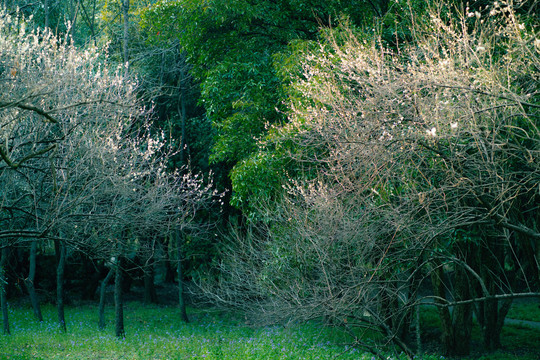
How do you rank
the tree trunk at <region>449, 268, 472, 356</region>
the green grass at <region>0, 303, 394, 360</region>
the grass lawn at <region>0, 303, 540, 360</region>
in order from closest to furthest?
the green grass at <region>0, 303, 394, 360</region> < the grass lawn at <region>0, 303, 540, 360</region> < the tree trunk at <region>449, 268, 472, 356</region>

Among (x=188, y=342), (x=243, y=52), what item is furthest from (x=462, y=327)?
(x=243, y=52)

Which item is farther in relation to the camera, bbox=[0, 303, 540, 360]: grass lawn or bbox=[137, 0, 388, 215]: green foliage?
bbox=[137, 0, 388, 215]: green foliage

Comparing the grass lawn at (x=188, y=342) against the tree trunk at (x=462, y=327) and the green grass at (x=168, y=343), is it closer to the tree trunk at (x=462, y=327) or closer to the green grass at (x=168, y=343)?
the green grass at (x=168, y=343)

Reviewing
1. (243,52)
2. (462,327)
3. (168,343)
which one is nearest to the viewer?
(168,343)

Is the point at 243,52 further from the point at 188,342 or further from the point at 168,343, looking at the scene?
the point at 168,343

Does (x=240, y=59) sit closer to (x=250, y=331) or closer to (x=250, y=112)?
(x=250, y=112)

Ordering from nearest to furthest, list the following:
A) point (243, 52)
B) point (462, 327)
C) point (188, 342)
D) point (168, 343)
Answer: point (168, 343), point (462, 327), point (188, 342), point (243, 52)

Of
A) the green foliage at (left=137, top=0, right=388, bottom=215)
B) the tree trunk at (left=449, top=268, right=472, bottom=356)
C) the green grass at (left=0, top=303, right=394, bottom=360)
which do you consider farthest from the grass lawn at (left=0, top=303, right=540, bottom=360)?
the green foliage at (left=137, top=0, right=388, bottom=215)

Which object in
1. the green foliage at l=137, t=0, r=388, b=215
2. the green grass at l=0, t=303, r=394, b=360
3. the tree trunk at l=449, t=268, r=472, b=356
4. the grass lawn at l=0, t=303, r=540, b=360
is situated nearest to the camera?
the green grass at l=0, t=303, r=394, b=360

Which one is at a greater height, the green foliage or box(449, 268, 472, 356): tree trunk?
the green foliage

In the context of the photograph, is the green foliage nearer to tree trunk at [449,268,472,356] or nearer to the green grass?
the green grass

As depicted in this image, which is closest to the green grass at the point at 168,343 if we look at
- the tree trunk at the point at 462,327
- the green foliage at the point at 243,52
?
the tree trunk at the point at 462,327

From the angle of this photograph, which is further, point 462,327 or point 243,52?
point 243,52

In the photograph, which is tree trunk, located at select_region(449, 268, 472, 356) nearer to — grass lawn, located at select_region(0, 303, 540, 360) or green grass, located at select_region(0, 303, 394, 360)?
grass lawn, located at select_region(0, 303, 540, 360)
